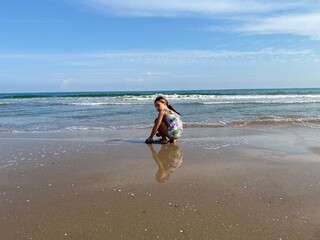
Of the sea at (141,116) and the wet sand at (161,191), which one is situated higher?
the wet sand at (161,191)

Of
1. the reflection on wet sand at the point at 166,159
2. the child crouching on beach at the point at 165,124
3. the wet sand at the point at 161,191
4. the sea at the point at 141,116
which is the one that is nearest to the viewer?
the wet sand at the point at 161,191

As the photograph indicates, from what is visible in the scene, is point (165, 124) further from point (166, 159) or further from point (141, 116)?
point (141, 116)

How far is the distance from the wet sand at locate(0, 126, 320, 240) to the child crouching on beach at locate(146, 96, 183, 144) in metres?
0.55

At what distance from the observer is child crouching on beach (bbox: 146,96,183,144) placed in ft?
25.6

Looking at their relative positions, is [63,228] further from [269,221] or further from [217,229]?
[269,221]

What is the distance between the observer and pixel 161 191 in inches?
160

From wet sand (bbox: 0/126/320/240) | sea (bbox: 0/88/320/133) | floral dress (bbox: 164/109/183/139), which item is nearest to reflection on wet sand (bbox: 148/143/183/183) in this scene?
wet sand (bbox: 0/126/320/240)

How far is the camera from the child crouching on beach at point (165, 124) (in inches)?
307

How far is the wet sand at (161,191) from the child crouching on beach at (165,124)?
1.79ft

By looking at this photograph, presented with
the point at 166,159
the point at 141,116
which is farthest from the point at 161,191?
the point at 141,116

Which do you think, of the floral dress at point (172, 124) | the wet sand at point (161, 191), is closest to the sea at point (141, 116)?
the floral dress at point (172, 124)

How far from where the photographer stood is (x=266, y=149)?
265 inches

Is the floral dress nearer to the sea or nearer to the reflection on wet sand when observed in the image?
the reflection on wet sand

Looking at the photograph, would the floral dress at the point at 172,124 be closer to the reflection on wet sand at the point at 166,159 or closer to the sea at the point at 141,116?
the reflection on wet sand at the point at 166,159
